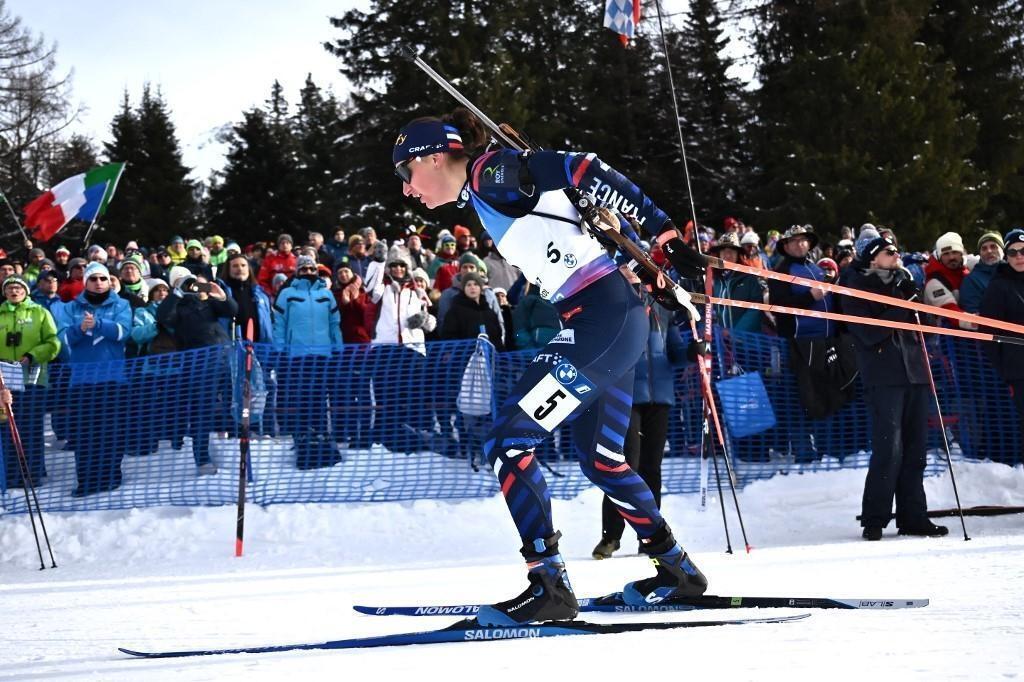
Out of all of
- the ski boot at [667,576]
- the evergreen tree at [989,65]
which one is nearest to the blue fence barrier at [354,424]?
the ski boot at [667,576]

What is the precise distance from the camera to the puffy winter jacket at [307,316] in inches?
452

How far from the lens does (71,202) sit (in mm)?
18828

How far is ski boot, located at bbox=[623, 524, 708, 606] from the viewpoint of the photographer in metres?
5.08

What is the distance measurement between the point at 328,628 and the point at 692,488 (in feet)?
16.7

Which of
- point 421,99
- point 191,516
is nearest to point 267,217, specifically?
point 421,99

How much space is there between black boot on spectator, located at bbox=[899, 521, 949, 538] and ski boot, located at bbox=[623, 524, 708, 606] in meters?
3.73

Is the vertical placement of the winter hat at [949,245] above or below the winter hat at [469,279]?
above

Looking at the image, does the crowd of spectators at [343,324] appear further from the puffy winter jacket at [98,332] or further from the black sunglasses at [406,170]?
the black sunglasses at [406,170]

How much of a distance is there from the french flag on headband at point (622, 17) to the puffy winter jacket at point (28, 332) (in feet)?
18.9

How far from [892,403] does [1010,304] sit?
1.50 metres

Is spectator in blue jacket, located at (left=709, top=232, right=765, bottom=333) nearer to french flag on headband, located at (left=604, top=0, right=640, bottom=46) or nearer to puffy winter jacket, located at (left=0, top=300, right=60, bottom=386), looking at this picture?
french flag on headband, located at (left=604, top=0, right=640, bottom=46)

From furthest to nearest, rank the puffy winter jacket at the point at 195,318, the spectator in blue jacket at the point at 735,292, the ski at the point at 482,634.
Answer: the puffy winter jacket at the point at 195,318 < the spectator in blue jacket at the point at 735,292 < the ski at the point at 482,634

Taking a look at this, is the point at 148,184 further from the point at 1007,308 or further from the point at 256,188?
the point at 1007,308

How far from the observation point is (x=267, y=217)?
42.6 m
